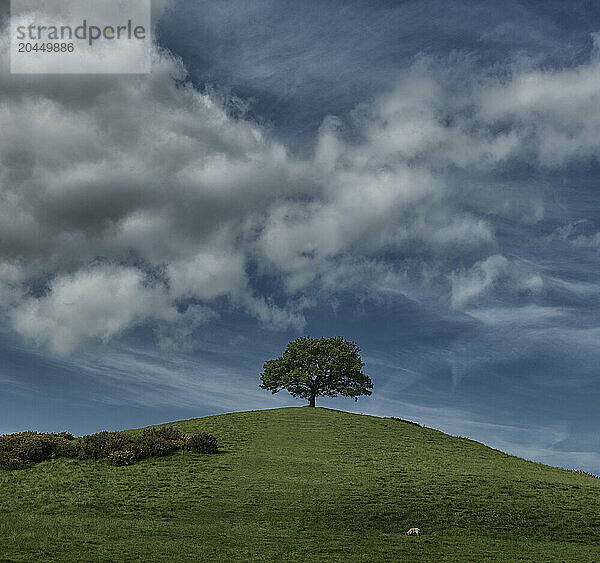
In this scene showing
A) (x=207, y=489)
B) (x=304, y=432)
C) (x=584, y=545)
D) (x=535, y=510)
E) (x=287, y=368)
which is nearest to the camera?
(x=584, y=545)

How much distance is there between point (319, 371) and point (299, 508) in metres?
40.9

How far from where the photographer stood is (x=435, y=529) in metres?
29.1

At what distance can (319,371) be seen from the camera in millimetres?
71938

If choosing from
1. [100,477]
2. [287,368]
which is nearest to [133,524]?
[100,477]

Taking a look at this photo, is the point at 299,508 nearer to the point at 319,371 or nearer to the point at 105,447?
the point at 105,447

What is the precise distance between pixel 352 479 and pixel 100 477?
1732 centimetres

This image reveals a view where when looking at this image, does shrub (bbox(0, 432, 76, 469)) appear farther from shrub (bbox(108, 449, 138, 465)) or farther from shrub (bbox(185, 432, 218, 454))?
shrub (bbox(185, 432, 218, 454))

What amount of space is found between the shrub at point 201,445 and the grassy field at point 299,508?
111cm

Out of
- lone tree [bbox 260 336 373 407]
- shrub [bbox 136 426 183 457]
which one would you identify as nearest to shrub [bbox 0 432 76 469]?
shrub [bbox 136 426 183 457]

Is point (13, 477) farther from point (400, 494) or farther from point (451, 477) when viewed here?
point (451, 477)

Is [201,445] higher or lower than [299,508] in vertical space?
higher

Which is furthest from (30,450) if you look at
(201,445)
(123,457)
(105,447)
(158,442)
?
(201,445)

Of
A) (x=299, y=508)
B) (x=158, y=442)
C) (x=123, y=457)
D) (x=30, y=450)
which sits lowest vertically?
(x=299, y=508)

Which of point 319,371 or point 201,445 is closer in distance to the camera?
point 201,445
